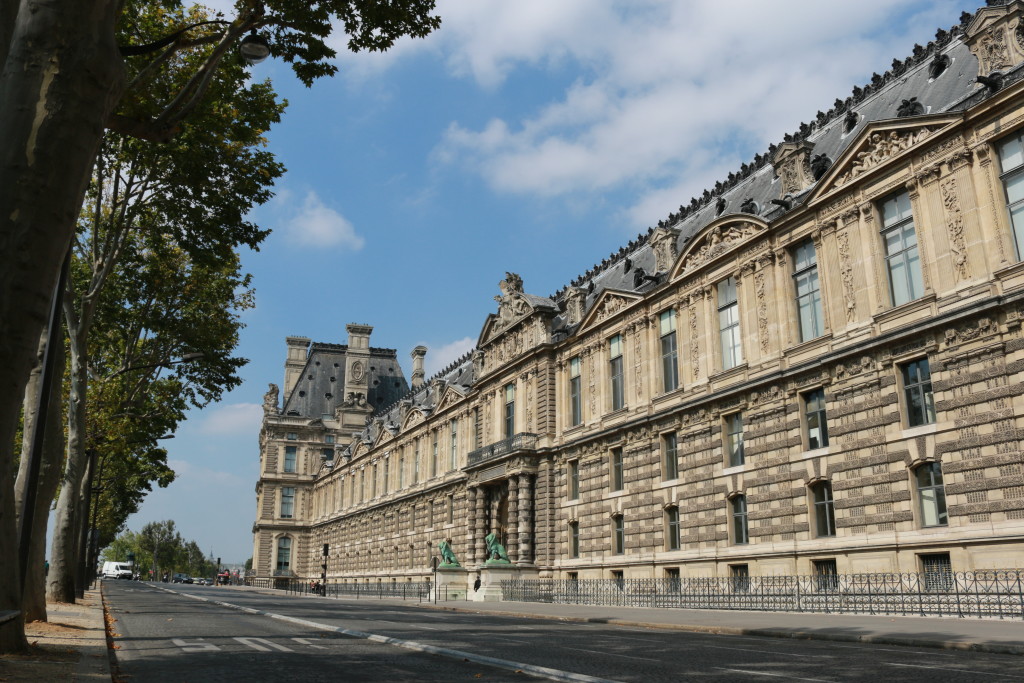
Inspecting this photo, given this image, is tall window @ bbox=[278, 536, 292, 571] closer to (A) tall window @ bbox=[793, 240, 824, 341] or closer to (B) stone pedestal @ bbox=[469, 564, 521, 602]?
(B) stone pedestal @ bbox=[469, 564, 521, 602]

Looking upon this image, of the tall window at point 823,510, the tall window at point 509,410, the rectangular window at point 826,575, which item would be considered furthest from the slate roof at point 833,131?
the rectangular window at point 826,575

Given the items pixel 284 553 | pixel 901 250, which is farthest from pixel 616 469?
pixel 284 553

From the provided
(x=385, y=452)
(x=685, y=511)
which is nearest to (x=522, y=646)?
(x=685, y=511)

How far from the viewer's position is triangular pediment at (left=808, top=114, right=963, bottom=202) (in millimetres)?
23141

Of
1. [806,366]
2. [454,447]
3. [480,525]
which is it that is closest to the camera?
[806,366]

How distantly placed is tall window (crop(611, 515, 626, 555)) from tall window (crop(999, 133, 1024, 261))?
19986 mm

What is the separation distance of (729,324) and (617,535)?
1102 centimetres

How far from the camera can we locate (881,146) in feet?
81.0

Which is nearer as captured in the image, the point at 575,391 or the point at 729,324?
the point at 729,324

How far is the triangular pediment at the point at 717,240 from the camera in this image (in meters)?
30.0

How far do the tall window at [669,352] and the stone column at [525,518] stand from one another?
37.1ft

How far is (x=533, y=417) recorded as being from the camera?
145ft

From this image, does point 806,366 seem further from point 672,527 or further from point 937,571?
point 672,527

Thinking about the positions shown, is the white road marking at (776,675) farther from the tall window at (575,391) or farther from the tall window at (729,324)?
the tall window at (575,391)
